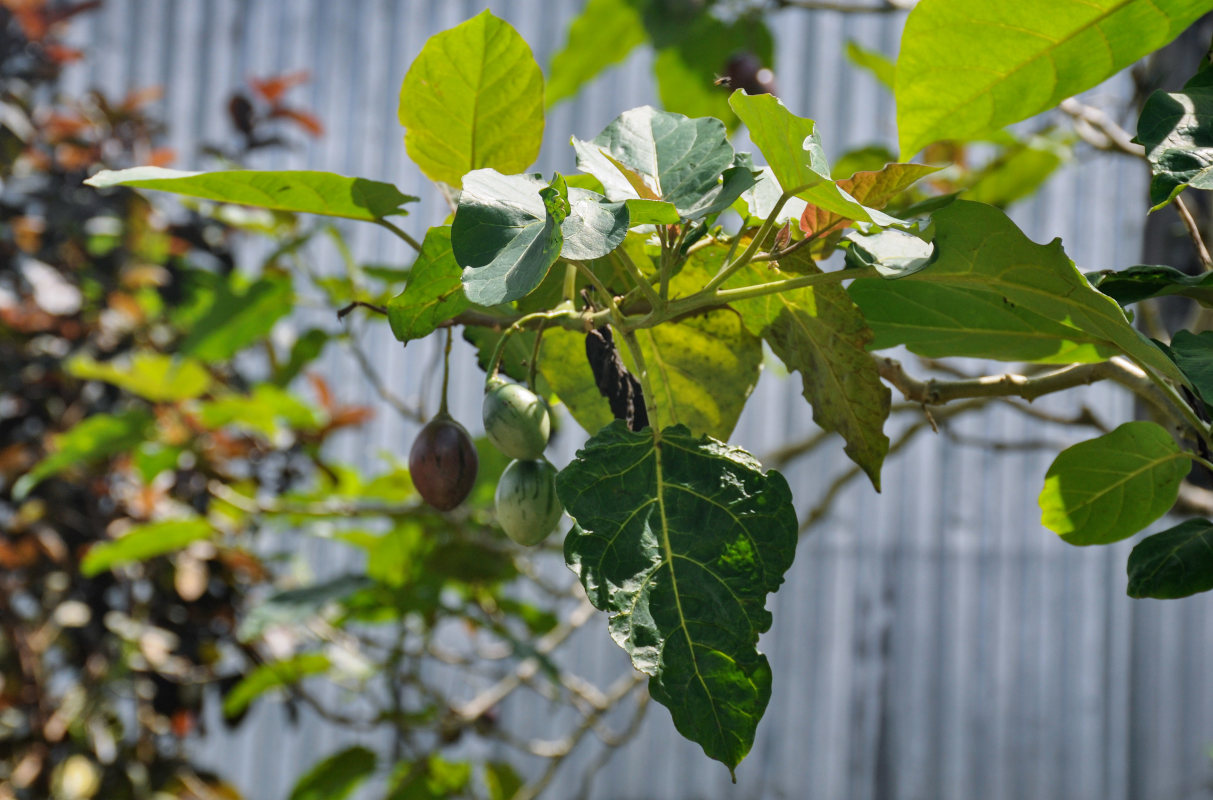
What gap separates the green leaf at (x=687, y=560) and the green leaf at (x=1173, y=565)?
184 mm

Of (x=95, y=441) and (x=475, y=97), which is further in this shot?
(x=95, y=441)

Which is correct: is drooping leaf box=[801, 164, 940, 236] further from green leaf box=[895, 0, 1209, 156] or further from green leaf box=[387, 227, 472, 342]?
green leaf box=[387, 227, 472, 342]

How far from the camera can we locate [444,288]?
389mm

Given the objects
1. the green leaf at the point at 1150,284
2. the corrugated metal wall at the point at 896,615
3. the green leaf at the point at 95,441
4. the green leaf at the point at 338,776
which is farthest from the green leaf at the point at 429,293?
the corrugated metal wall at the point at 896,615

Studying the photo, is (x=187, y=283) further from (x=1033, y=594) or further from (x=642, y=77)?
(x=1033, y=594)

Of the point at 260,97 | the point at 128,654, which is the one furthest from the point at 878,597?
the point at 260,97

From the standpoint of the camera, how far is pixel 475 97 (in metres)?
0.42

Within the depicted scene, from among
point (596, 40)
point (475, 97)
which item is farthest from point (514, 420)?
point (596, 40)

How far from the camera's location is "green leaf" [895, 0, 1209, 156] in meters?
0.37

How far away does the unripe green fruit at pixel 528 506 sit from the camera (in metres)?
0.41

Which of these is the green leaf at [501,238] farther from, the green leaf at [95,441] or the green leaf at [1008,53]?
the green leaf at [95,441]

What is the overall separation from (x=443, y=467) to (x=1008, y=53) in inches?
12.9

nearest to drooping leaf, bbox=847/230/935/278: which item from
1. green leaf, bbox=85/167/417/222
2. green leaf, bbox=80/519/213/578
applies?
green leaf, bbox=85/167/417/222

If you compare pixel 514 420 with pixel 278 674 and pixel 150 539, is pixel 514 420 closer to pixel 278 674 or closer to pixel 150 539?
pixel 150 539
